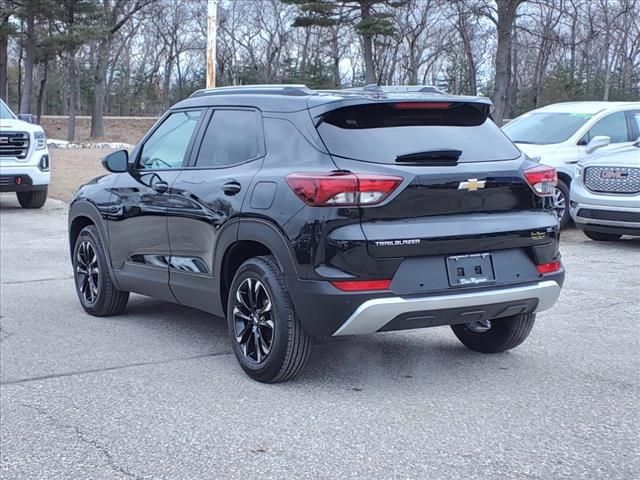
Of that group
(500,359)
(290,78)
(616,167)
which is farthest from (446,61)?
(500,359)

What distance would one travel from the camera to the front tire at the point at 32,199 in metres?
16.1

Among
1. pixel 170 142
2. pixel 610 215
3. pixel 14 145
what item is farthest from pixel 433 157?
pixel 14 145

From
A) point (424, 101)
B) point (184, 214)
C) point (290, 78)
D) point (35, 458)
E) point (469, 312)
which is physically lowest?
point (35, 458)

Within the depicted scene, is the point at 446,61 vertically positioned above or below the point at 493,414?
above

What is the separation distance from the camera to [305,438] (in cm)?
445

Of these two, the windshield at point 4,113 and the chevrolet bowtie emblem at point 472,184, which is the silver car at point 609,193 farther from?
the windshield at point 4,113

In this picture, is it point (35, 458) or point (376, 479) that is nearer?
point (376, 479)

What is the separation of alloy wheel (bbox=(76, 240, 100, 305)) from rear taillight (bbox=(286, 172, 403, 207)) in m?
3.07

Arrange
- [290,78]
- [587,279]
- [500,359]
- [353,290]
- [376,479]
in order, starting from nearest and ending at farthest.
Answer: [376,479] < [353,290] < [500,359] < [587,279] < [290,78]

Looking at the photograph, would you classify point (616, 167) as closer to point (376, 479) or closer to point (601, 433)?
point (601, 433)

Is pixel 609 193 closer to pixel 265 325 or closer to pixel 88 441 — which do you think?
pixel 265 325

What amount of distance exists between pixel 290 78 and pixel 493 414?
192 ft

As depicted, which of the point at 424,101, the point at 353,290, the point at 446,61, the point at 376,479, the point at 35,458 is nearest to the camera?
the point at 376,479

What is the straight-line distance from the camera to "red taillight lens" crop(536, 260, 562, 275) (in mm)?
5277
